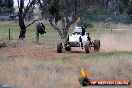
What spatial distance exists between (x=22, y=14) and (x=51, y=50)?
483 inches

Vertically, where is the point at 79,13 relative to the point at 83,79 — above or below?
above

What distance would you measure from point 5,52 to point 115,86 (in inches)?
632

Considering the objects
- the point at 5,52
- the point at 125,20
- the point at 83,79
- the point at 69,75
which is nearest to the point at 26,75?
the point at 69,75

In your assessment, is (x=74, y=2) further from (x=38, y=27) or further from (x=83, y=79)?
(x=83, y=79)

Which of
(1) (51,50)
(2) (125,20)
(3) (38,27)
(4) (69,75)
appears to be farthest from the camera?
(2) (125,20)

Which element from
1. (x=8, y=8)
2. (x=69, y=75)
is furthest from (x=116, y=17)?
(x=69, y=75)

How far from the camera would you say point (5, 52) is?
2806 centimetres

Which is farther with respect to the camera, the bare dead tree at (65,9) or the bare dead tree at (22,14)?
the bare dead tree at (22,14)

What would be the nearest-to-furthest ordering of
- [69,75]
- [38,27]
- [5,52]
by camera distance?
[69,75]
[5,52]
[38,27]

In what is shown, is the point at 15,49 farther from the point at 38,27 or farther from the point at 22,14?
the point at 22,14

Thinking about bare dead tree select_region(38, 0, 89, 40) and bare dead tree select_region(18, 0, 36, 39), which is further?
bare dead tree select_region(18, 0, 36, 39)

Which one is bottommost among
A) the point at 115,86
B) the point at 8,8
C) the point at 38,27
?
the point at 115,86

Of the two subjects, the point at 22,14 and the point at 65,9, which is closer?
the point at 65,9

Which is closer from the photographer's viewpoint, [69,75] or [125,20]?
[69,75]
